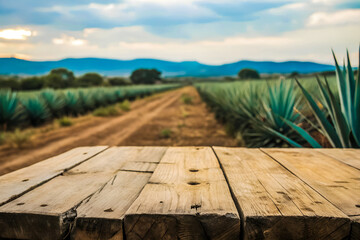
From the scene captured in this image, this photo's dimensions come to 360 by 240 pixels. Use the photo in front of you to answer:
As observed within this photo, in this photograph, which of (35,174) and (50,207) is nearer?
(50,207)

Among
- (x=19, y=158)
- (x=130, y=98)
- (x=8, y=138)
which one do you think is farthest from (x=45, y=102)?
(x=130, y=98)

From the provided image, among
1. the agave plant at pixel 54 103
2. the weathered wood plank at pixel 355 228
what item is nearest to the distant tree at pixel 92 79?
the agave plant at pixel 54 103

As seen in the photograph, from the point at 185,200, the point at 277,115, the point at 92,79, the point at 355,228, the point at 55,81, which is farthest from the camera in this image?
the point at 92,79

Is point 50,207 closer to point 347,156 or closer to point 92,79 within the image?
point 347,156

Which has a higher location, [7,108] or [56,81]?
[56,81]

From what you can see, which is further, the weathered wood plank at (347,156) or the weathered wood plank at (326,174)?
the weathered wood plank at (347,156)

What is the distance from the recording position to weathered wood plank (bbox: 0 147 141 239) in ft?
2.62

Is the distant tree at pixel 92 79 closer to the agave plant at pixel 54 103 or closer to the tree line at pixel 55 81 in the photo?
the tree line at pixel 55 81

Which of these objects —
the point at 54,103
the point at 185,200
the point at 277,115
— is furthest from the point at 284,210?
the point at 54,103

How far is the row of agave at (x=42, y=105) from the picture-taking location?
27.3ft

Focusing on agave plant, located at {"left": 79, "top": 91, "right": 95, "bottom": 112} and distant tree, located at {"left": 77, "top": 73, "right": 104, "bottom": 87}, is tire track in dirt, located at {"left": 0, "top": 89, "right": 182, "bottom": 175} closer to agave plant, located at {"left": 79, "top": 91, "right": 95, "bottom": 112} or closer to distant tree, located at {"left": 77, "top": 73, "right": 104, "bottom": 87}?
agave plant, located at {"left": 79, "top": 91, "right": 95, "bottom": 112}

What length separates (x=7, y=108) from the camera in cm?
812


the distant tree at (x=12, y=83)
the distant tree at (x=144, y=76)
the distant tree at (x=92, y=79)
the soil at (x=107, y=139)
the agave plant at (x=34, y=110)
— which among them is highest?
the distant tree at (x=144, y=76)

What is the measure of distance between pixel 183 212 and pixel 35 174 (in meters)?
0.79
